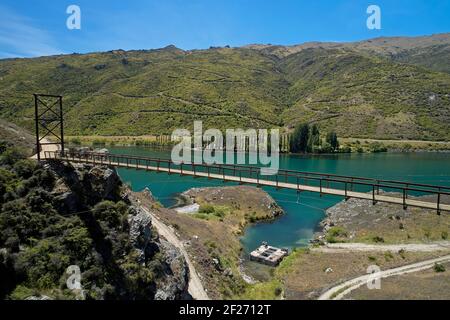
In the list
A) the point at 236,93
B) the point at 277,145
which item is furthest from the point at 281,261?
the point at 236,93

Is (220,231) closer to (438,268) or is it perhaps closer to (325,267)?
(325,267)

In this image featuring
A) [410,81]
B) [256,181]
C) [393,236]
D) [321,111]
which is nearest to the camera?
[256,181]

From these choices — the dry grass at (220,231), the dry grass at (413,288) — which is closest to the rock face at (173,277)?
the dry grass at (220,231)

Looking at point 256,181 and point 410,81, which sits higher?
point 410,81

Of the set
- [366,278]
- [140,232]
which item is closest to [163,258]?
[140,232]

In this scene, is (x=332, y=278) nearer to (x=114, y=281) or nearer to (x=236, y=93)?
(x=114, y=281)

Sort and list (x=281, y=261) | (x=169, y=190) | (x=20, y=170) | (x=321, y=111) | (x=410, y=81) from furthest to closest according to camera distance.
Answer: (x=410, y=81) < (x=321, y=111) < (x=169, y=190) < (x=281, y=261) < (x=20, y=170)
